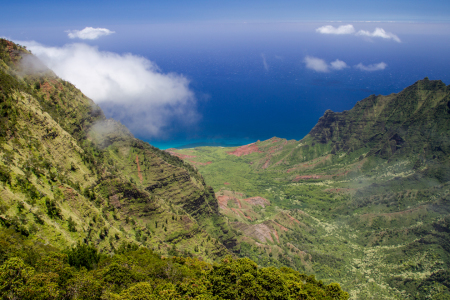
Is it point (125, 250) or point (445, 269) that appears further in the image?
point (445, 269)

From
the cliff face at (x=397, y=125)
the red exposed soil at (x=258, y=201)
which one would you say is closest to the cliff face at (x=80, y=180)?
the red exposed soil at (x=258, y=201)

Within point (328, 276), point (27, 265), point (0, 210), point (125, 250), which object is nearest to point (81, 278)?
point (27, 265)

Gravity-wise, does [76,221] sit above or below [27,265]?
above

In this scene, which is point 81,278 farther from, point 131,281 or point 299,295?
point 299,295

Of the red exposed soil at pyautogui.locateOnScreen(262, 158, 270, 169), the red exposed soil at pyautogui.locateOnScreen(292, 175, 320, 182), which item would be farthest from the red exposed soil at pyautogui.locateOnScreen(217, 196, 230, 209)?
the red exposed soil at pyautogui.locateOnScreen(262, 158, 270, 169)

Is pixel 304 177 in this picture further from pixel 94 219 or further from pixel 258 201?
pixel 94 219
